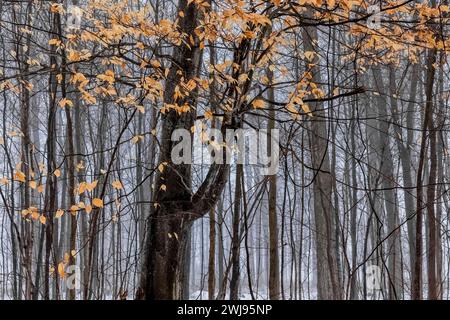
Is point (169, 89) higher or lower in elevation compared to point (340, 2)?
lower

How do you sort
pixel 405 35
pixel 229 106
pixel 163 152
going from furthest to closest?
pixel 163 152
pixel 405 35
pixel 229 106

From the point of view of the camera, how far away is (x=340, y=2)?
3.05 m

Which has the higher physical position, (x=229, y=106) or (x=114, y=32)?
(x=114, y=32)

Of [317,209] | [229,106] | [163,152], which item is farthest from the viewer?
[317,209]

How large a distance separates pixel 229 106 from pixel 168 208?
129cm

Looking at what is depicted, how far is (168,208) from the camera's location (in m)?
4.25

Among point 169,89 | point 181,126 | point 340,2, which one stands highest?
point 340,2
